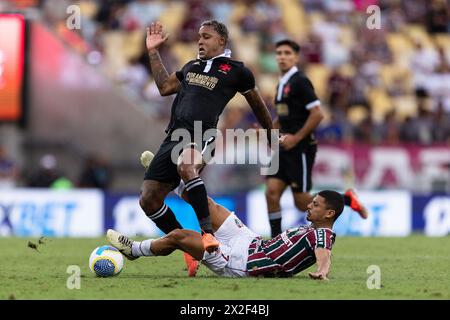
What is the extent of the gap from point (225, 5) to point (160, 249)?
55.7 ft

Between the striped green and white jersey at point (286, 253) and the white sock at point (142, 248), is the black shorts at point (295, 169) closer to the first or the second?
the striped green and white jersey at point (286, 253)

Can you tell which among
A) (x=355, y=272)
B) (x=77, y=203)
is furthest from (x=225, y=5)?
(x=355, y=272)

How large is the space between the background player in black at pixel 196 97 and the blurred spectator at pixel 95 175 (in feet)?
36.1

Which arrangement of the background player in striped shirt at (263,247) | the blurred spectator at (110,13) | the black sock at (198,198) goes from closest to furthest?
the background player in striped shirt at (263,247)
the black sock at (198,198)
the blurred spectator at (110,13)

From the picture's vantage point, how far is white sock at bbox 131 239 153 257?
9648 mm

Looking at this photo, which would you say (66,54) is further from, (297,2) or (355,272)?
(355,272)

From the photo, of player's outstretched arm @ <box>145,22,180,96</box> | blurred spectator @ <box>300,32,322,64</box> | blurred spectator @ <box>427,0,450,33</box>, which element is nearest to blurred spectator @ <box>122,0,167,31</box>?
blurred spectator @ <box>300,32,322,64</box>

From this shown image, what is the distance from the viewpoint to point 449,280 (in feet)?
31.3

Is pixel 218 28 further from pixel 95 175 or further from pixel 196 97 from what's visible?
pixel 95 175

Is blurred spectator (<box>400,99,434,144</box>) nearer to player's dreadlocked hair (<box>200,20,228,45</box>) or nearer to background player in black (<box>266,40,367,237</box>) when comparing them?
background player in black (<box>266,40,367,237</box>)

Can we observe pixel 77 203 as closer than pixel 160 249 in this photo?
No

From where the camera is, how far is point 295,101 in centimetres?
1287

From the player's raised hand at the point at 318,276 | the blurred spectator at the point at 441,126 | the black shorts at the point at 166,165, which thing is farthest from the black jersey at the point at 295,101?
the blurred spectator at the point at 441,126

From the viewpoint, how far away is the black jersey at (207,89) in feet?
32.9
